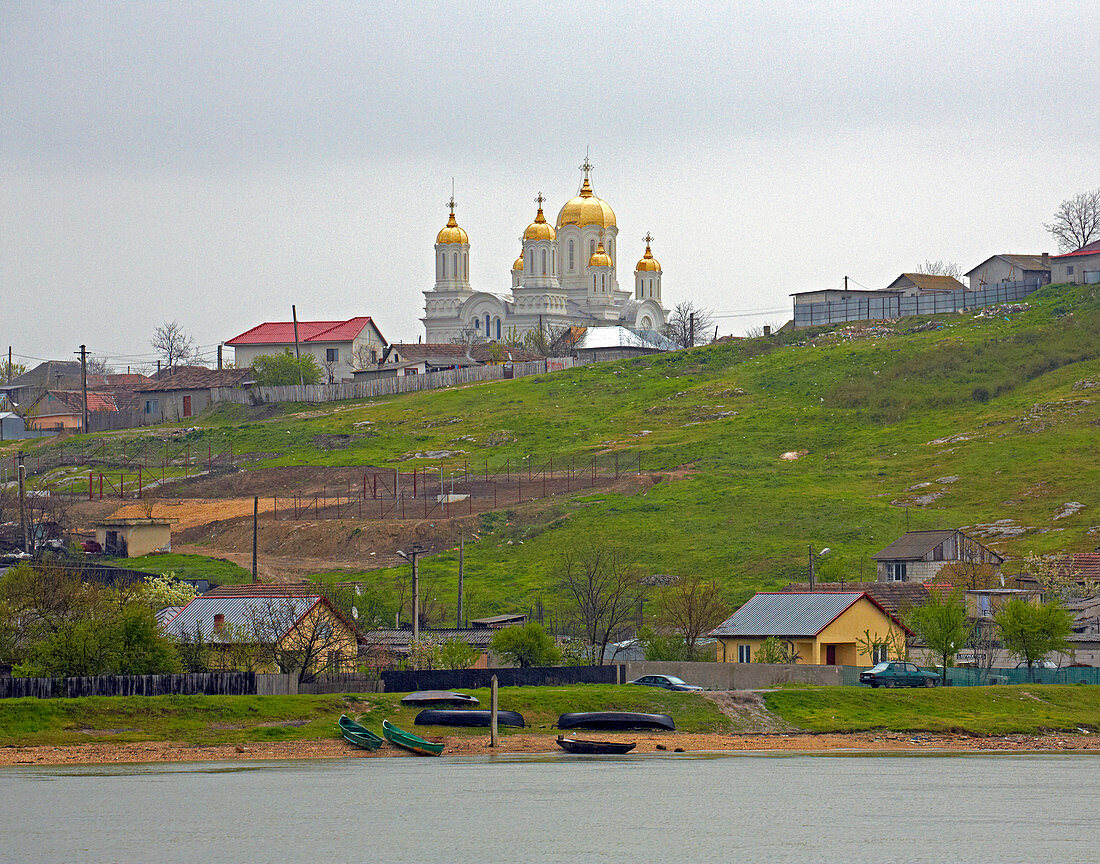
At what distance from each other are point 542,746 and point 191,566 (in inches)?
1358

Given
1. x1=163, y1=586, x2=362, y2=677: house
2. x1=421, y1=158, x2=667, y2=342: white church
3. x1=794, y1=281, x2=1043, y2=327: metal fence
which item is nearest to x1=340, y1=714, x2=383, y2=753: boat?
x1=163, y1=586, x2=362, y2=677: house

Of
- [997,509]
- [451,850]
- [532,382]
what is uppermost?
[532,382]

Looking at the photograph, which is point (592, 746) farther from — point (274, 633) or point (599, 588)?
point (599, 588)

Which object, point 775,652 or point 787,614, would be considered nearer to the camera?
point 775,652

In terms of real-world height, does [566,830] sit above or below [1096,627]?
below

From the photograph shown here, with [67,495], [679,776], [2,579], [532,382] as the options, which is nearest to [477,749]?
[679,776]

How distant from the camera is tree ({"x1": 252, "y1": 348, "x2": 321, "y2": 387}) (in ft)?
416

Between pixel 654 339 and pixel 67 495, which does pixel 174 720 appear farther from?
pixel 654 339

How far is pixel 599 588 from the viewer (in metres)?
66.4

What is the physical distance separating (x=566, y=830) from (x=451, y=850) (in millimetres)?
2834

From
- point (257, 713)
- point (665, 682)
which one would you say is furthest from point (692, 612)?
point (257, 713)

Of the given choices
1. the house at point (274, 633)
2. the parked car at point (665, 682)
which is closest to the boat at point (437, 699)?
the house at point (274, 633)

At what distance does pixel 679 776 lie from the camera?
132 ft

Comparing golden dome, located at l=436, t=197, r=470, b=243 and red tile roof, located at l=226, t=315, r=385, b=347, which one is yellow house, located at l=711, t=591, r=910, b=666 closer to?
red tile roof, located at l=226, t=315, r=385, b=347
